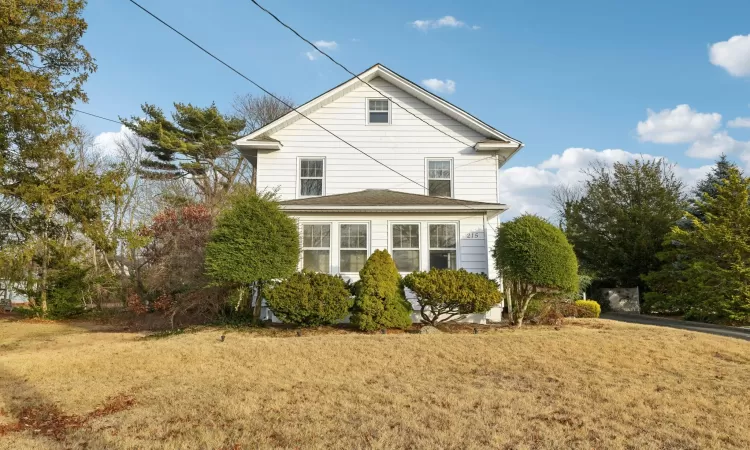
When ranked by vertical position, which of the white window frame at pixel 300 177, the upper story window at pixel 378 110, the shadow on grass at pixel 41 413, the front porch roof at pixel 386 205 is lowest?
the shadow on grass at pixel 41 413

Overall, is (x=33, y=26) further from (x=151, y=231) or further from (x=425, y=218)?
(x=425, y=218)

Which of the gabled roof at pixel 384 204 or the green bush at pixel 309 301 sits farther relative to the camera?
the gabled roof at pixel 384 204

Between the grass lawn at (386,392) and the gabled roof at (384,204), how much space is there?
406 cm

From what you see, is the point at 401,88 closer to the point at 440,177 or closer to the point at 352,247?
the point at 440,177

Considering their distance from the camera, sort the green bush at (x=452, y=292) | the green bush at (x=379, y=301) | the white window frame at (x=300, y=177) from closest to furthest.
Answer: the green bush at (x=379, y=301)
the green bush at (x=452, y=292)
the white window frame at (x=300, y=177)

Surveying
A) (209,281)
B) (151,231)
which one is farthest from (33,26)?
(209,281)

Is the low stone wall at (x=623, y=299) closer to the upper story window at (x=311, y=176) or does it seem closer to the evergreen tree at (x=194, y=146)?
the upper story window at (x=311, y=176)

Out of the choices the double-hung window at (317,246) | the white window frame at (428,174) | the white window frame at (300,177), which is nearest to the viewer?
the double-hung window at (317,246)

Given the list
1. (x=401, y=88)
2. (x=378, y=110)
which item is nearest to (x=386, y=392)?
(x=378, y=110)

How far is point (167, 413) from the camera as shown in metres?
5.62

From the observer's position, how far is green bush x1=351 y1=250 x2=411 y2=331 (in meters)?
11.3

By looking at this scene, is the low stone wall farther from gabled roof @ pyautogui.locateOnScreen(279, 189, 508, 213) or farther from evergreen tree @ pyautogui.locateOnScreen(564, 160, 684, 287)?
gabled roof @ pyautogui.locateOnScreen(279, 189, 508, 213)

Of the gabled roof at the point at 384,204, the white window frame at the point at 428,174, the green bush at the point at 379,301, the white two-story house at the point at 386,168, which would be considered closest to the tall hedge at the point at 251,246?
the gabled roof at the point at 384,204

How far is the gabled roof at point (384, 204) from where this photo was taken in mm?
13320
